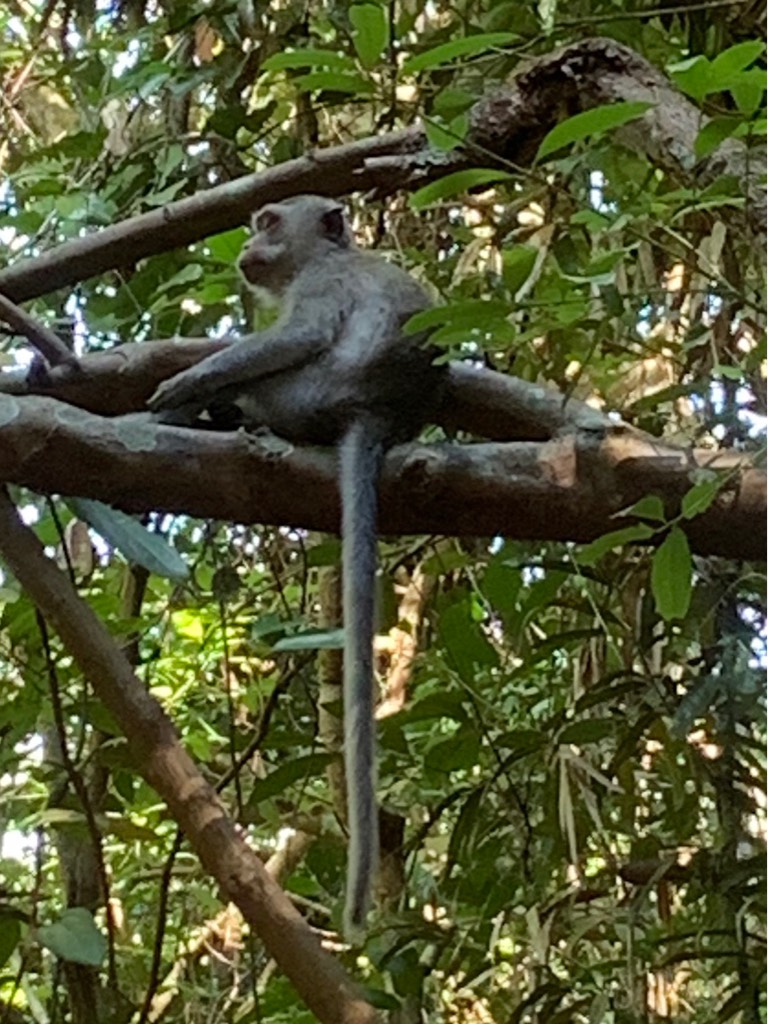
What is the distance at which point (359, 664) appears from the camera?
4.37 feet

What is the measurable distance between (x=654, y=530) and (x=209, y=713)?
4.03ft

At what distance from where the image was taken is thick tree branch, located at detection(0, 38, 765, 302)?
144 centimetres

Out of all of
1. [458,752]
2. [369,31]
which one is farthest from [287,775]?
[369,31]

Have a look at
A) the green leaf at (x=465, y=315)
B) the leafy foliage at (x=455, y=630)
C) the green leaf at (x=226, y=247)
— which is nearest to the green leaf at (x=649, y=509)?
the leafy foliage at (x=455, y=630)

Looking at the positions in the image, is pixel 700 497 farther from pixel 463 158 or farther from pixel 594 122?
pixel 463 158

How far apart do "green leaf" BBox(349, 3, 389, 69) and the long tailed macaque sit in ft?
1.09

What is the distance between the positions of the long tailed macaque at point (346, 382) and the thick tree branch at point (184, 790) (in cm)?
6

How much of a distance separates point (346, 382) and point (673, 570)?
1.88 feet

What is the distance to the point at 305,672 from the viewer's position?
2.02 meters

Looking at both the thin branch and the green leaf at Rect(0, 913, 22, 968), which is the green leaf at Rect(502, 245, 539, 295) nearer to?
the thin branch

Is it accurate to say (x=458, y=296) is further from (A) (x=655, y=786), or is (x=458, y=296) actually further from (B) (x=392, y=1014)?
(B) (x=392, y=1014)

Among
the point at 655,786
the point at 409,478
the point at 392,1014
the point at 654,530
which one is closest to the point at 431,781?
the point at 392,1014

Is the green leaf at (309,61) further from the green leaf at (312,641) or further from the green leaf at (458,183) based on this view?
the green leaf at (312,641)

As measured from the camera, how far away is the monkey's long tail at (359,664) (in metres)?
1.18
